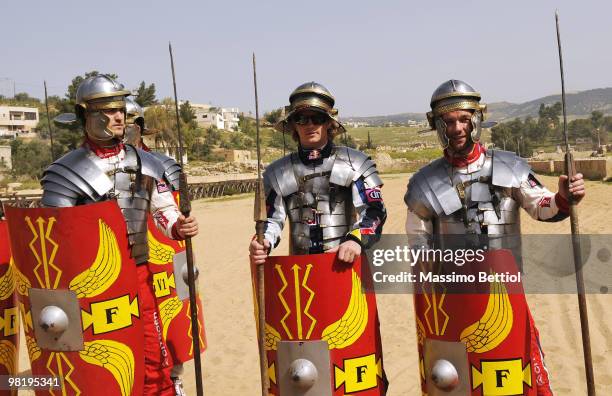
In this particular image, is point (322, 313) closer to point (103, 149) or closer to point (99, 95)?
point (103, 149)

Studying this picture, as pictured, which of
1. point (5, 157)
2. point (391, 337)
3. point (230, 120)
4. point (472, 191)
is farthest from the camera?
point (230, 120)

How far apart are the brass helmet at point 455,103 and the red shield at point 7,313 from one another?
290 centimetres

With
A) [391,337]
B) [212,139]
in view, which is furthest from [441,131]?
[212,139]

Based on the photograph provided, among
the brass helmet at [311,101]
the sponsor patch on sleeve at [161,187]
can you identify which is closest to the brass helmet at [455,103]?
the brass helmet at [311,101]

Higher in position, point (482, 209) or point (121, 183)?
point (121, 183)

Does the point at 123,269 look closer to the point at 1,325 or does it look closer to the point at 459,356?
the point at 1,325

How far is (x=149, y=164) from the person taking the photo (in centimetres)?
379

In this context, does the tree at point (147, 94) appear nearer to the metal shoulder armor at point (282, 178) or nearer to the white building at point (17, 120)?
Answer: the white building at point (17, 120)

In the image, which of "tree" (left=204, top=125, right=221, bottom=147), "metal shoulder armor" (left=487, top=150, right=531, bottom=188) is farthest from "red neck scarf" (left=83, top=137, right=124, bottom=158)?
"tree" (left=204, top=125, right=221, bottom=147)

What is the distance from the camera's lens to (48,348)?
3.40 m

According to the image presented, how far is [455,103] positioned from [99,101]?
2191 mm

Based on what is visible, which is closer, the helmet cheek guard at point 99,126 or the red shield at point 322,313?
the red shield at point 322,313

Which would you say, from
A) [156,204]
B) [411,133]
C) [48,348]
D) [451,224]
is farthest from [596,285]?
[411,133]

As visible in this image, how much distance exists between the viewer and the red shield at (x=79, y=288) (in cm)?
335
